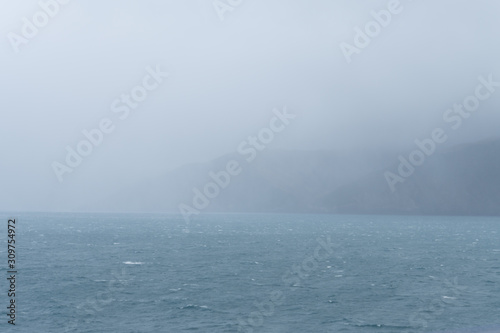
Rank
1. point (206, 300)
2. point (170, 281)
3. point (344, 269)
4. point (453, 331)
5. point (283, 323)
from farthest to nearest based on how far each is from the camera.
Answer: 1. point (344, 269)
2. point (170, 281)
3. point (206, 300)
4. point (283, 323)
5. point (453, 331)

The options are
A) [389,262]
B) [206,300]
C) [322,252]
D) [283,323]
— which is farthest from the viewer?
[322,252]

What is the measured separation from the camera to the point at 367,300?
6725 centimetres

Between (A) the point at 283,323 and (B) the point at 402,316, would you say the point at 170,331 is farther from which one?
(B) the point at 402,316

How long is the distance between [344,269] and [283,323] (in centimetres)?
4333

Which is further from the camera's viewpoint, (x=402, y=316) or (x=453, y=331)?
(x=402, y=316)

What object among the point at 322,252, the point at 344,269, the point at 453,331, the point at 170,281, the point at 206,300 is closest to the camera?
the point at 453,331

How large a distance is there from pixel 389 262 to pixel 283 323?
5997 cm

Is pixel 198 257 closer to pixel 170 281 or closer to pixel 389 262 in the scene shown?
pixel 170 281

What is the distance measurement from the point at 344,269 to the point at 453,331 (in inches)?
1831

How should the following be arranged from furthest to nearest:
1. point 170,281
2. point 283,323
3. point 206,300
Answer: point 170,281, point 206,300, point 283,323

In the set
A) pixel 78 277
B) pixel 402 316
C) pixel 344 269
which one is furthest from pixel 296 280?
pixel 78 277

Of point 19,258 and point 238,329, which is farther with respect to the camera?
point 19,258

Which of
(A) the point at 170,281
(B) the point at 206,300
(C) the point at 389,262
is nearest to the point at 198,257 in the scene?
(A) the point at 170,281

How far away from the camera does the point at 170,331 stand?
5228cm
